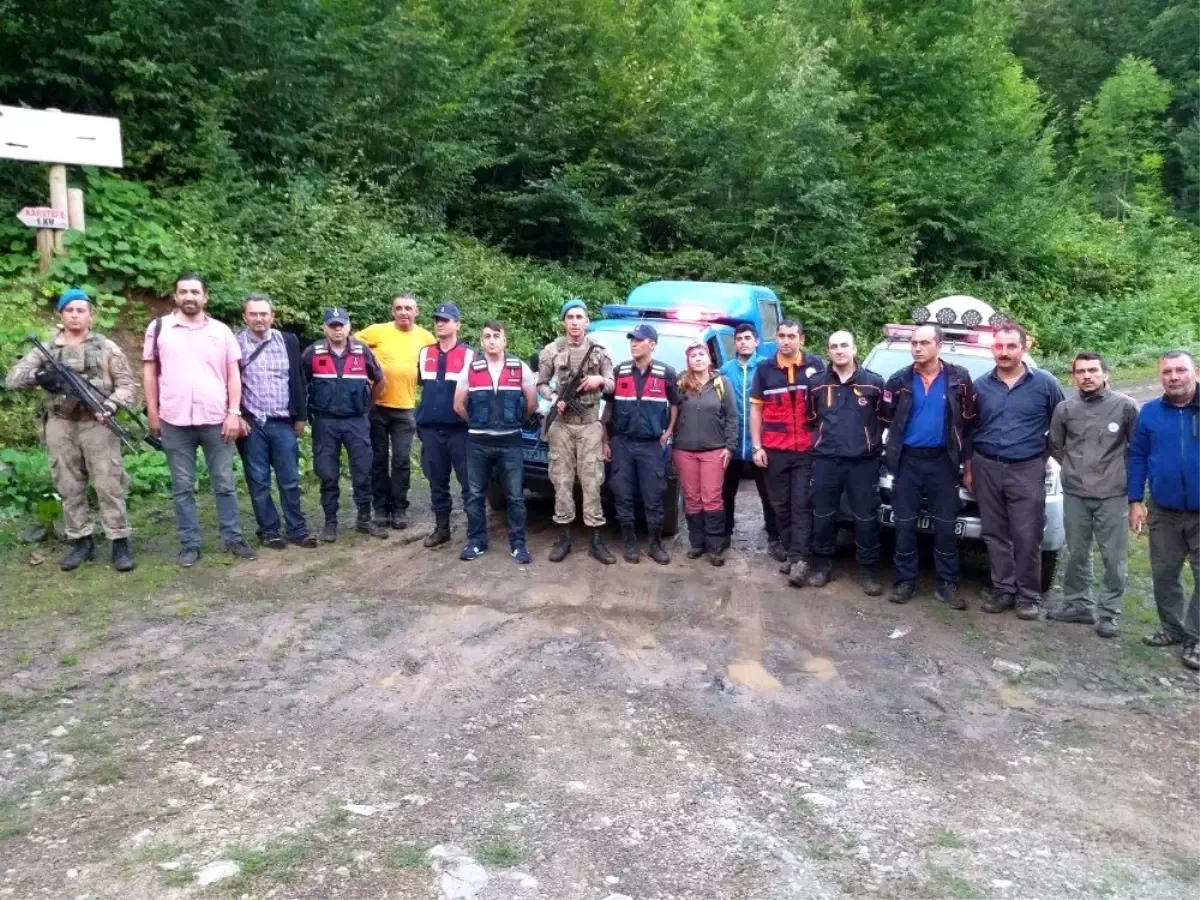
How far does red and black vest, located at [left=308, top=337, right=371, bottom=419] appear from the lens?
7.32 meters

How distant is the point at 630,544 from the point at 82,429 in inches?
154

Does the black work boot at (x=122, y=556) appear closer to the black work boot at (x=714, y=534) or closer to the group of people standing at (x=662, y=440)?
the group of people standing at (x=662, y=440)

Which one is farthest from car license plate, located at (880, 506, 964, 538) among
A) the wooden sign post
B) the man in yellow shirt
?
the wooden sign post

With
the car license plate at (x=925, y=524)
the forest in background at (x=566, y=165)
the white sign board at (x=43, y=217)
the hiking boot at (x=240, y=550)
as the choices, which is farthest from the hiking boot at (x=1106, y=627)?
the white sign board at (x=43, y=217)

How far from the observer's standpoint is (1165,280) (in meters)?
25.8

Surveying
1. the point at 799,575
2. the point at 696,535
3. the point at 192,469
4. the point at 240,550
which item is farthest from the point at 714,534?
the point at 192,469

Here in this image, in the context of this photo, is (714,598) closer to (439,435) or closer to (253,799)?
(439,435)

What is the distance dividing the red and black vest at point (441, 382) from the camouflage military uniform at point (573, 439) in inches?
24.6

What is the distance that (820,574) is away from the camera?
6.92 metres

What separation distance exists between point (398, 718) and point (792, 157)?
16.3 m

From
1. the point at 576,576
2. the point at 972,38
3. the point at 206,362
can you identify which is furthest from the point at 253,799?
the point at 972,38

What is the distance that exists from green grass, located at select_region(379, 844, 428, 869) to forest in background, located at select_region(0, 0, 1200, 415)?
7.56 metres

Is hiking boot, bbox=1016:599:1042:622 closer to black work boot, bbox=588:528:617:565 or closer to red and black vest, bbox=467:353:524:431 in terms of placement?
black work boot, bbox=588:528:617:565

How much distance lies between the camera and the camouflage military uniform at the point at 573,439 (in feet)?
23.7
